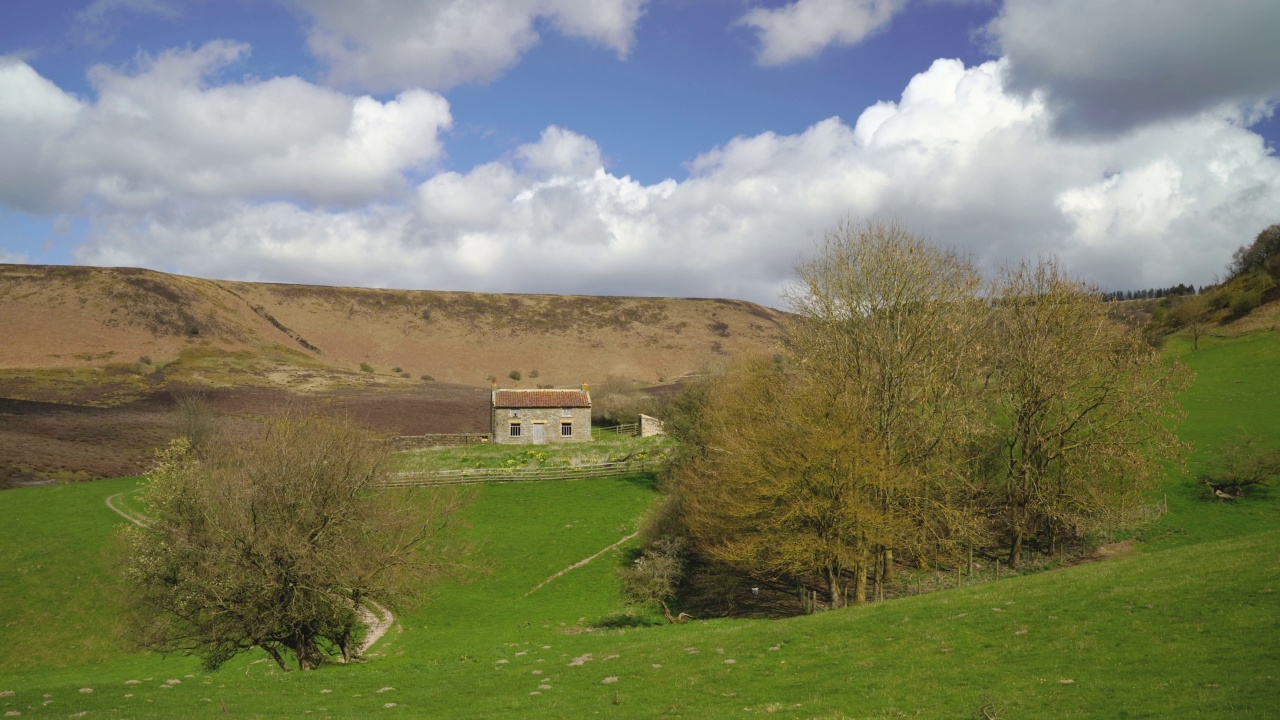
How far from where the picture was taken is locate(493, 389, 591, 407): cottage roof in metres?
69.1

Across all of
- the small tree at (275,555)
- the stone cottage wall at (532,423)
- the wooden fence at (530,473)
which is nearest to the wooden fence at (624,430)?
the stone cottage wall at (532,423)

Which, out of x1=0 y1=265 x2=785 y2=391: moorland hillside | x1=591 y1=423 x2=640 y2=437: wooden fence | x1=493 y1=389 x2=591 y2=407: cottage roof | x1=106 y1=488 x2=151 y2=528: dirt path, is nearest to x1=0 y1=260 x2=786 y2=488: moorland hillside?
x1=0 y1=265 x2=785 y2=391: moorland hillside

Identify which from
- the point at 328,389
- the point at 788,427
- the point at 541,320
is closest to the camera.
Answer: the point at 788,427

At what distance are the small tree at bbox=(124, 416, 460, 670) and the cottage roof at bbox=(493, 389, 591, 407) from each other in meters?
40.8

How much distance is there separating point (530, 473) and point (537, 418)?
46.3ft

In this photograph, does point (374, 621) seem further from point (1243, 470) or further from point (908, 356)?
point (1243, 470)

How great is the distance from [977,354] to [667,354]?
131m

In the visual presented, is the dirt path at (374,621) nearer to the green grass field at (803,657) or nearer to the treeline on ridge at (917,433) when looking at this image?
the green grass field at (803,657)

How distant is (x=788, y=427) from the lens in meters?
29.6

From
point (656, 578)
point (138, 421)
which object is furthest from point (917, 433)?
point (138, 421)

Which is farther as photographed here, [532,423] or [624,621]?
[532,423]

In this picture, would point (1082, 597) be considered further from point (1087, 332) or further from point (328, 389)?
point (328, 389)

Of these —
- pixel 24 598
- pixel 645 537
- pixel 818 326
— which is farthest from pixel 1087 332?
pixel 24 598

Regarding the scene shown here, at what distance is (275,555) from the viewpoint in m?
23.6
